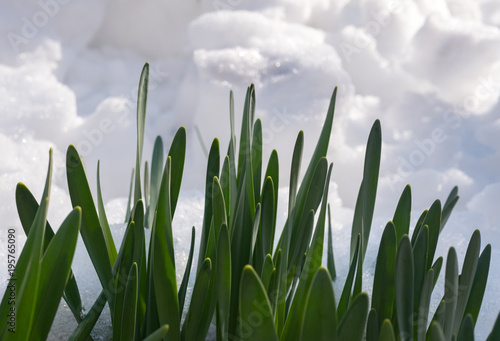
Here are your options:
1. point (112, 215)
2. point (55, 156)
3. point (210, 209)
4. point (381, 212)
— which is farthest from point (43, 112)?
point (210, 209)

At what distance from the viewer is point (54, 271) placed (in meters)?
0.24

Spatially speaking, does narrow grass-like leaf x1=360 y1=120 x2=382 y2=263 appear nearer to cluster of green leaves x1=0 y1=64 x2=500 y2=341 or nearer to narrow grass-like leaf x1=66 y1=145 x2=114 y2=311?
cluster of green leaves x1=0 y1=64 x2=500 y2=341

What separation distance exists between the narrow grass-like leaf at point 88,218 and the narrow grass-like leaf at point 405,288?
15 cm

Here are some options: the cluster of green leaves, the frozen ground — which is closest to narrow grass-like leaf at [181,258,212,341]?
the cluster of green leaves

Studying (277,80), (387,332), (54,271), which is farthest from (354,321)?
(277,80)

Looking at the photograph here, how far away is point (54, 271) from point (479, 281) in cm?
22

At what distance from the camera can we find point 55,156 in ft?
3.08

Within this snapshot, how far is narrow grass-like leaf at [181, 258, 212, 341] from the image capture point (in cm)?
27

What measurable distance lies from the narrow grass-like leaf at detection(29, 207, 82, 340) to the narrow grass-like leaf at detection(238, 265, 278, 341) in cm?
8

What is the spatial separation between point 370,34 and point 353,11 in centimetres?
8

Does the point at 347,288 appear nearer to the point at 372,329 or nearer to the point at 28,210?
the point at 372,329

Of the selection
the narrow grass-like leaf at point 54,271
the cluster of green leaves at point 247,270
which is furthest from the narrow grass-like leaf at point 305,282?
the narrow grass-like leaf at point 54,271

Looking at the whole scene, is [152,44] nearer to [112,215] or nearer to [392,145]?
[392,145]

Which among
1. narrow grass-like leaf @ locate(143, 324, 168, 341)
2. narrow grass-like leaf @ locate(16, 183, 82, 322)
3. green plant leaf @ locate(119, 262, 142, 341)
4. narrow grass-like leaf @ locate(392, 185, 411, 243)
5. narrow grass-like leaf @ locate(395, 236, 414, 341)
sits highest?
narrow grass-like leaf @ locate(392, 185, 411, 243)
